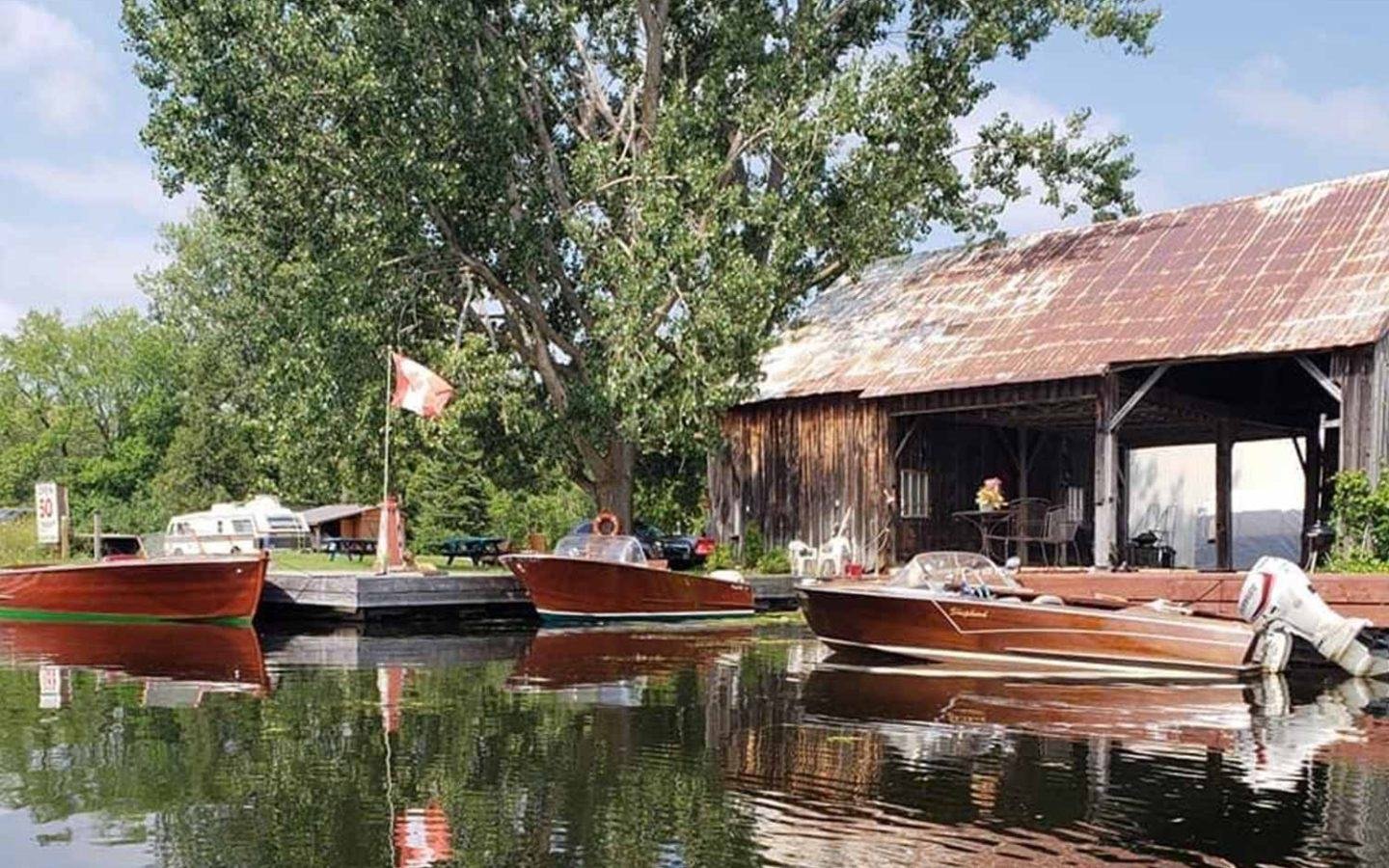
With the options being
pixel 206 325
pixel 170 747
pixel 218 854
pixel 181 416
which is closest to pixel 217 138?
pixel 170 747

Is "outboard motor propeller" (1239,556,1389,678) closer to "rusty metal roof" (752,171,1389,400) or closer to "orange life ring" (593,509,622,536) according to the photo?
"rusty metal roof" (752,171,1389,400)

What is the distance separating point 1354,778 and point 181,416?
155ft

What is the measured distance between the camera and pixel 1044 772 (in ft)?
29.6

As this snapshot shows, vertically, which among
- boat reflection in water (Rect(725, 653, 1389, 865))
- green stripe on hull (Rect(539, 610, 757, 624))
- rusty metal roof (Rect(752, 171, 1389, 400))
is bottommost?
green stripe on hull (Rect(539, 610, 757, 624))

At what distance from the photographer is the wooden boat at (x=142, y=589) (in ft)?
64.2

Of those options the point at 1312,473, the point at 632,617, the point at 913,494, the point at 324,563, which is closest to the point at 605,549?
the point at 632,617

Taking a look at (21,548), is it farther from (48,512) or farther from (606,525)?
(606,525)

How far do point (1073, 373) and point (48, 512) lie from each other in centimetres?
1821

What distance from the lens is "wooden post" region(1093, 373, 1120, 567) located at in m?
18.7

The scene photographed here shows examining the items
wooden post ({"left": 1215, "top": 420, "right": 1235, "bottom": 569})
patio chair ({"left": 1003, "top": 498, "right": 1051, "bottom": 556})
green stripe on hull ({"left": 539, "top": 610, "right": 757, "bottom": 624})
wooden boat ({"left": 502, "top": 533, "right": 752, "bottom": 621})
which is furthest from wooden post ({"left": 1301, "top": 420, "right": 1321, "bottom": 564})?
wooden boat ({"left": 502, "top": 533, "right": 752, "bottom": 621})

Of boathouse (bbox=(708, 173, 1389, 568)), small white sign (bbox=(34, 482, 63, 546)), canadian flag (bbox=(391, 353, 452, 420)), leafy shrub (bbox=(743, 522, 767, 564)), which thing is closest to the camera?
boathouse (bbox=(708, 173, 1389, 568))

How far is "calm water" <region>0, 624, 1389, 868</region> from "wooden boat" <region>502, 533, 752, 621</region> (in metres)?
4.76

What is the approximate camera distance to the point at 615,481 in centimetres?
2433

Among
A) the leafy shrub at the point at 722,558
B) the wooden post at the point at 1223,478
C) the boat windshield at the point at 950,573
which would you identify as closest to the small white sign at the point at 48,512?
the leafy shrub at the point at 722,558
